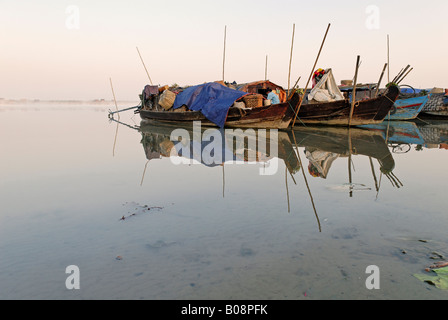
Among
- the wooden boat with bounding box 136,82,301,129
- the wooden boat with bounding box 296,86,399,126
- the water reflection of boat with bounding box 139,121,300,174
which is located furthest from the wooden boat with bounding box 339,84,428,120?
the water reflection of boat with bounding box 139,121,300,174

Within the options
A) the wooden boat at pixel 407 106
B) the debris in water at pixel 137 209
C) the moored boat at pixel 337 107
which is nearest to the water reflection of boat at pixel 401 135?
the moored boat at pixel 337 107

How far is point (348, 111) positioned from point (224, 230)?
12095 millimetres

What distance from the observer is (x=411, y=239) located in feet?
9.39

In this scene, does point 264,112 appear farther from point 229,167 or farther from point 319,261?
point 319,261

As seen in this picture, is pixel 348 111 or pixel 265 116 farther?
pixel 348 111

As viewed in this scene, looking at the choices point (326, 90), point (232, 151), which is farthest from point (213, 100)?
point (232, 151)

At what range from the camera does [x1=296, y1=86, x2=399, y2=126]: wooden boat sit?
13.0 m

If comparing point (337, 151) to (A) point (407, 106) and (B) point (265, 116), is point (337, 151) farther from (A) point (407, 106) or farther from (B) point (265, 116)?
(A) point (407, 106)

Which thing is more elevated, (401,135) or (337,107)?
(337,107)

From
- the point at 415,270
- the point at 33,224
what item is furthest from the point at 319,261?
the point at 33,224

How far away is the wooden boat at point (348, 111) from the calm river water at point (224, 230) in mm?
6944

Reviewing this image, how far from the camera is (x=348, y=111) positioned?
13.5m

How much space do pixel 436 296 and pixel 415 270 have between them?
0.33 metres

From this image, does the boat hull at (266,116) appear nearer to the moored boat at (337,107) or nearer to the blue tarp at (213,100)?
the blue tarp at (213,100)
